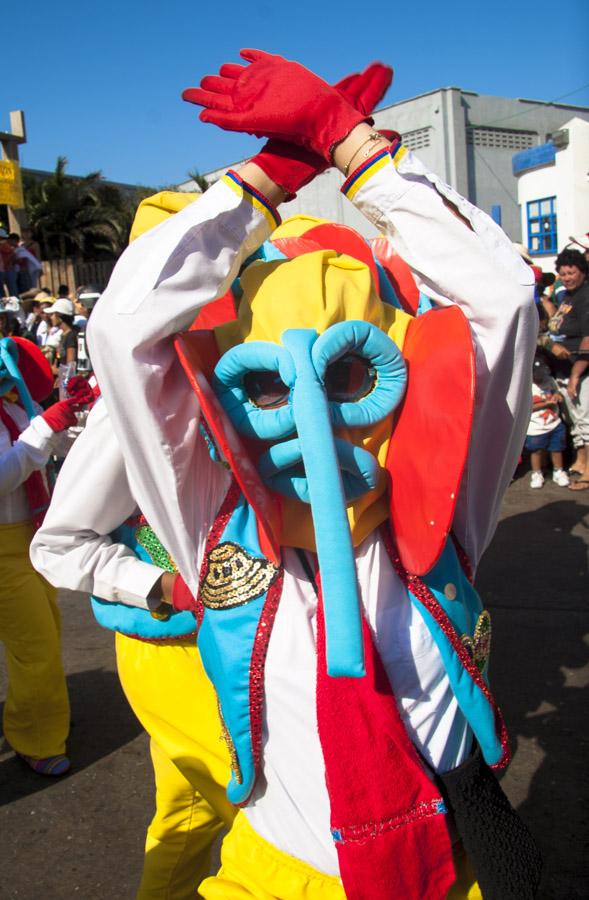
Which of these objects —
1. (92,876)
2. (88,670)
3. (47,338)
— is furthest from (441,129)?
(92,876)

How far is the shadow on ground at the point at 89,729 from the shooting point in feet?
10.8

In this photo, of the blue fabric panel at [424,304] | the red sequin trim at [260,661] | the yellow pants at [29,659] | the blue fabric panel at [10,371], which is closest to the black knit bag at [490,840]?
the red sequin trim at [260,661]

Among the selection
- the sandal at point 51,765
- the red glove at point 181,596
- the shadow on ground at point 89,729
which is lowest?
the shadow on ground at point 89,729

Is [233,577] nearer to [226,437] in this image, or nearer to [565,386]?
[226,437]

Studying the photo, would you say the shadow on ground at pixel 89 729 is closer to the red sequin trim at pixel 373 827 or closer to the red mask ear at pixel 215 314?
the red sequin trim at pixel 373 827

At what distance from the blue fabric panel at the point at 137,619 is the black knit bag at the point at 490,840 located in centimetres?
65

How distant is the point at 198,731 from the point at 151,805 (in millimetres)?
1437

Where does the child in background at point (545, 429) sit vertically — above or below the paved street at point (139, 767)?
above

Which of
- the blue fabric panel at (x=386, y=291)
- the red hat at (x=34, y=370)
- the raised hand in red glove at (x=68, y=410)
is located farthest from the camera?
the red hat at (x=34, y=370)

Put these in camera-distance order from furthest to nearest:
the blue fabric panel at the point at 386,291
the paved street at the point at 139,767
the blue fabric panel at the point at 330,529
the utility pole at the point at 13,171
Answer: the utility pole at the point at 13,171, the paved street at the point at 139,767, the blue fabric panel at the point at 386,291, the blue fabric panel at the point at 330,529

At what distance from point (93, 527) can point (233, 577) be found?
0.41 metres

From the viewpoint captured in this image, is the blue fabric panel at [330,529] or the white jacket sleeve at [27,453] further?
the white jacket sleeve at [27,453]

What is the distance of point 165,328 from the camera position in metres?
1.30

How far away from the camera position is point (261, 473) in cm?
137
